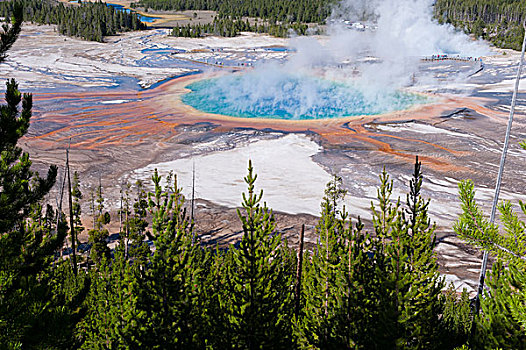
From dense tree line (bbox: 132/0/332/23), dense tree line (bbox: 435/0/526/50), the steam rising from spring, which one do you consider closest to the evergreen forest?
the steam rising from spring

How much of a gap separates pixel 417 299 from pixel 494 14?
8833 cm

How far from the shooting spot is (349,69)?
53.3m

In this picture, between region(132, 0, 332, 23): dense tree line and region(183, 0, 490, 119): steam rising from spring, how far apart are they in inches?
166

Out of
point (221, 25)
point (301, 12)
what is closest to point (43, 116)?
point (221, 25)

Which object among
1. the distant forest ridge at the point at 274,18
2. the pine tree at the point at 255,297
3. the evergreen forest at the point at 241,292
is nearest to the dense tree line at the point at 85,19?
the distant forest ridge at the point at 274,18

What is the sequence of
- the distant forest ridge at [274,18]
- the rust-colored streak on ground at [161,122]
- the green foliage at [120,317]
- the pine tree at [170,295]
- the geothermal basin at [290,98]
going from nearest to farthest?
the green foliage at [120,317] < the pine tree at [170,295] < the rust-colored streak on ground at [161,122] < the geothermal basin at [290,98] < the distant forest ridge at [274,18]

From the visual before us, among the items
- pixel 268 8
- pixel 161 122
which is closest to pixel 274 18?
pixel 268 8

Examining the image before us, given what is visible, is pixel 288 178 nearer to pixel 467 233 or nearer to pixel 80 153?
pixel 80 153

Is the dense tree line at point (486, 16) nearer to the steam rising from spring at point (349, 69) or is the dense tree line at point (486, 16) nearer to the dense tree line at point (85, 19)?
the steam rising from spring at point (349, 69)

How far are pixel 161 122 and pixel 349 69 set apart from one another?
1068 inches

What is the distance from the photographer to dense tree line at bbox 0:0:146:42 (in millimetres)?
70688

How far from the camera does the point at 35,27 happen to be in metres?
77.8

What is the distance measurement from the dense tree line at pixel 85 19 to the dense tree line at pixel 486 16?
5184 cm

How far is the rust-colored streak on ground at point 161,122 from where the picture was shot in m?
29.7
